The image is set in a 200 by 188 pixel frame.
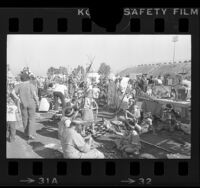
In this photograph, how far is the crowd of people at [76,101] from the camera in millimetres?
4629

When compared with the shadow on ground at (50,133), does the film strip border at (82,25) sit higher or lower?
higher

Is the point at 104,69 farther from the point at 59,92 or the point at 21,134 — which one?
the point at 21,134

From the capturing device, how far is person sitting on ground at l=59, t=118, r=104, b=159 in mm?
4625

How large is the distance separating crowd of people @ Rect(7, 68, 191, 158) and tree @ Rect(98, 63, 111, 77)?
6 centimetres

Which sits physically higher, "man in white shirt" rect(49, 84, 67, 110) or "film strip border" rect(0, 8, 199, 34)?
"film strip border" rect(0, 8, 199, 34)

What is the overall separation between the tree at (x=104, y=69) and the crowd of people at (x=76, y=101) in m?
0.06

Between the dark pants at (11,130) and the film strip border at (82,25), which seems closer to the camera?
the film strip border at (82,25)

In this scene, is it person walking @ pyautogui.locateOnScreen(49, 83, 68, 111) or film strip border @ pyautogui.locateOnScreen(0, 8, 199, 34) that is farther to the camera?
person walking @ pyautogui.locateOnScreen(49, 83, 68, 111)

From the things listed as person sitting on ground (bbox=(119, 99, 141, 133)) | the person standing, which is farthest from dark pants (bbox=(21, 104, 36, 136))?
person sitting on ground (bbox=(119, 99, 141, 133))

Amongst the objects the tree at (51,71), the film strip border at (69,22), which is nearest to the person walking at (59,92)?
the tree at (51,71)

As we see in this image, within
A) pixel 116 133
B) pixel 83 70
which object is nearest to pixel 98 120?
pixel 116 133

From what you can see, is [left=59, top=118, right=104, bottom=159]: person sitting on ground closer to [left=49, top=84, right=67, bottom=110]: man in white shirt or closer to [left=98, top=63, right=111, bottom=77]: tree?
[left=49, top=84, right=67, bottom=110]: man in white shirt

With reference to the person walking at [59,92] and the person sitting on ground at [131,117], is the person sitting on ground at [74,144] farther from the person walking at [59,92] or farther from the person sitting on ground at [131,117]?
the person sitting on ground at [131,117]

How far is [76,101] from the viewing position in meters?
4.67
